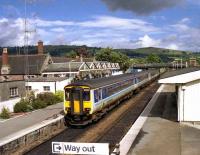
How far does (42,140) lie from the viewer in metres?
19.5

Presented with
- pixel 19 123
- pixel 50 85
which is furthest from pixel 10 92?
pixel 19 123

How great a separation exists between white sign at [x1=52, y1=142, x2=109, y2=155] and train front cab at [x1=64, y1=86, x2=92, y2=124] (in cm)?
1139

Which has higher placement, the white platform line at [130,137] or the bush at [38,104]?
the white platform line at [130,137]

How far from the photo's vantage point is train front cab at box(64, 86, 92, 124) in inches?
862

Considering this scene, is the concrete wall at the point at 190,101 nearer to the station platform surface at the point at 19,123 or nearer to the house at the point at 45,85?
the station platform surface at the point at 19,123

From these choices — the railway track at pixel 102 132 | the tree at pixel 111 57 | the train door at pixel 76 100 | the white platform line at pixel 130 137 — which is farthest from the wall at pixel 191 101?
the tree at pixel 111 57

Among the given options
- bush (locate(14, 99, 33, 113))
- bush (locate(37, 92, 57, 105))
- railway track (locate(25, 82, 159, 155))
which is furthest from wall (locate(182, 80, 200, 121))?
bush (locate(37, 92, 57, 105))

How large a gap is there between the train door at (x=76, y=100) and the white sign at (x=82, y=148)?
11433 mm

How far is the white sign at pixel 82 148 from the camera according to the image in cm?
990

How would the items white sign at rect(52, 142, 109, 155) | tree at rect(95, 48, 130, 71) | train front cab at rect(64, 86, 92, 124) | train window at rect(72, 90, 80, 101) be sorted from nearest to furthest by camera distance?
white sign at rect(52, 142, 109, 155)
train front cab at rect(64, 86, 92, 124)
train window at rect(72, 90, 80, 101)
tree at rect(95, 48, 130, 71)

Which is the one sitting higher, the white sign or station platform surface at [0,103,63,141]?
the white sign

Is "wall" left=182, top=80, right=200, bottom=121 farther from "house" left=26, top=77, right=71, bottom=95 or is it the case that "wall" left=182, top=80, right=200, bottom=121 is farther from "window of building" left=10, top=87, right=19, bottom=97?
"house" left=26, top=77, right=71, bottom=95

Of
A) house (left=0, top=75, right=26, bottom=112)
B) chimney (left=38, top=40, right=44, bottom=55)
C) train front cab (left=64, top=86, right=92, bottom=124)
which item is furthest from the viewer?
chimney (left=38, top=40, right=44, bottom=55)

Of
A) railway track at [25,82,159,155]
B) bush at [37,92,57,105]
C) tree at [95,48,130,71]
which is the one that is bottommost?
railway track at [25,82,159,155]
